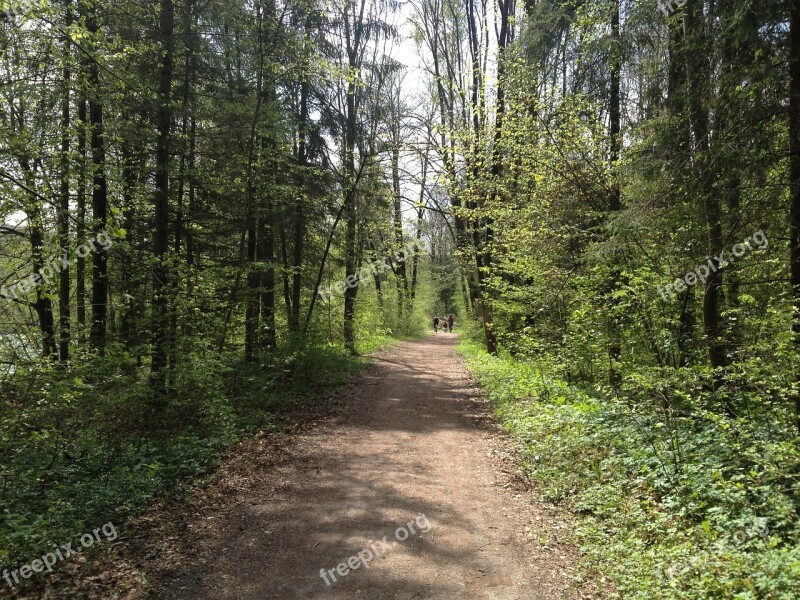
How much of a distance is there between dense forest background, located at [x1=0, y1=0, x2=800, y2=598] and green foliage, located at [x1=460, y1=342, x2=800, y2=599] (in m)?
0.03

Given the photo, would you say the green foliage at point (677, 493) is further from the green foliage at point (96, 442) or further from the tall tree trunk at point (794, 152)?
the green foliage at point (96, 442)

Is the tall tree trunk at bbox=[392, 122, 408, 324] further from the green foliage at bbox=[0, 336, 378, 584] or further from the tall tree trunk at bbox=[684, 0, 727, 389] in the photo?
the green foliage at bbox=[0, 336, 378, 584]

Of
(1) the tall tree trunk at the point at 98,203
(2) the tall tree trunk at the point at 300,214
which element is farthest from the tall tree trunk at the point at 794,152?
(1) the tall tree trunk at the point at 98,203

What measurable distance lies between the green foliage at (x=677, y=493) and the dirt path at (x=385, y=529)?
47 cm

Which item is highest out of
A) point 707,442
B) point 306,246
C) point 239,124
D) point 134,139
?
point 239,124

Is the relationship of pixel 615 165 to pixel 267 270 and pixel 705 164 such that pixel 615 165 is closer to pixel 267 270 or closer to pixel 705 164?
pixel 705 164

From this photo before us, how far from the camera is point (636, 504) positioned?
4645mm

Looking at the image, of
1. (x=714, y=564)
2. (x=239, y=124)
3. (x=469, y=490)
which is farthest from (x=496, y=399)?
(x=239, y=124)

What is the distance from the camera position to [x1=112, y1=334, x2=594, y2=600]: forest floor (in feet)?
13.0

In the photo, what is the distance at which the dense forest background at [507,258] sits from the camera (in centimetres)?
476

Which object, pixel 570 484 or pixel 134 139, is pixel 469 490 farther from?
pixel 134 139

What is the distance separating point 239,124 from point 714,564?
11251 millimetres

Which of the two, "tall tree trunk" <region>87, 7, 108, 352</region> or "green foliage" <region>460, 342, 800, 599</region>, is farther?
"tall tree trunk" <region>87, 7, 108, 352</region>

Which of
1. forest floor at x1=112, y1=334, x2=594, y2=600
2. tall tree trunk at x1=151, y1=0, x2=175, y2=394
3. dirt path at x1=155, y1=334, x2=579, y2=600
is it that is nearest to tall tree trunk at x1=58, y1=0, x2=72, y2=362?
tall tree trunk at x1=151, y1=0, x2=175, y2=394
